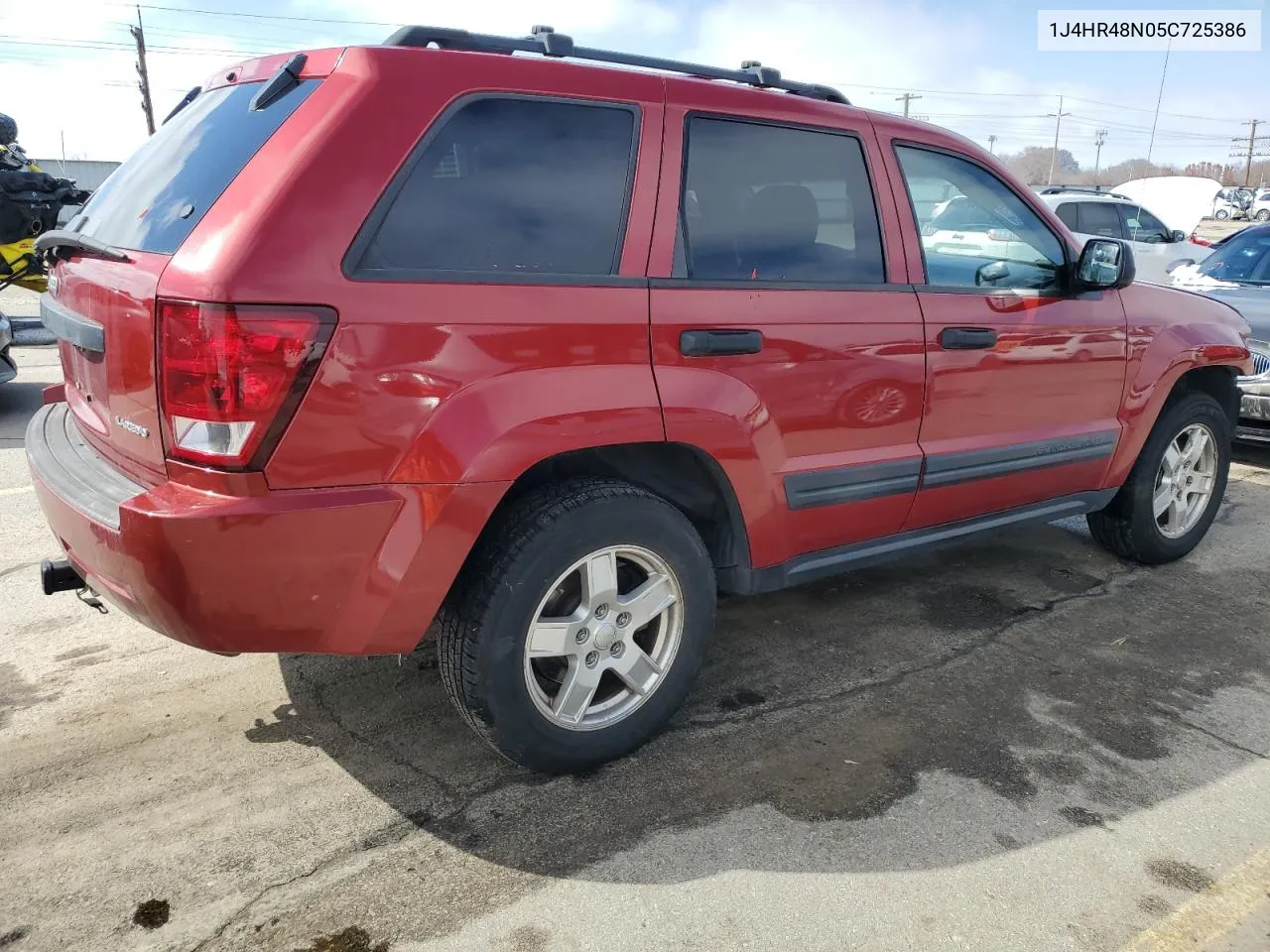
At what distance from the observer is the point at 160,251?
2297 millimetres

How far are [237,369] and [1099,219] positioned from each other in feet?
45.8

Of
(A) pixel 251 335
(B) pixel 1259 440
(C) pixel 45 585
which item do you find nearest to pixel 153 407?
(A) pixel 251 335

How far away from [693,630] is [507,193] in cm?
135

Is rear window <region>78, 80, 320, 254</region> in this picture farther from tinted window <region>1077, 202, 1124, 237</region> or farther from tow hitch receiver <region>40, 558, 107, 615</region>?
tinted window <region>1077, 202, 1124, 237</region>

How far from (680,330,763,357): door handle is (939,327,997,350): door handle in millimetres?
869

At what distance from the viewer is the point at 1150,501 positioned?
4469mm

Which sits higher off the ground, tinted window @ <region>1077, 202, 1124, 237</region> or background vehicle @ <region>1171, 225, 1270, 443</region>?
tinted window @ <region>1077, 202, 1124, 237</region>

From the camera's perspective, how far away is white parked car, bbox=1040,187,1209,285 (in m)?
13.1

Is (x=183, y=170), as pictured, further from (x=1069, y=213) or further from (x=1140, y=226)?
(x=1140, y=226)

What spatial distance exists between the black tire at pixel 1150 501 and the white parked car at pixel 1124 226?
368 inches

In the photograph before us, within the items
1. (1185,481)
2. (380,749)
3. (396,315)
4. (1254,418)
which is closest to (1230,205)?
(1254,418)

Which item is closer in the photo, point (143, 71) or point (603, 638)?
point (603, 638)

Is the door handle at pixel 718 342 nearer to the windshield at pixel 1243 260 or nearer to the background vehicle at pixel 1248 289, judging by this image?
the background vehicle at pixel 1248 289

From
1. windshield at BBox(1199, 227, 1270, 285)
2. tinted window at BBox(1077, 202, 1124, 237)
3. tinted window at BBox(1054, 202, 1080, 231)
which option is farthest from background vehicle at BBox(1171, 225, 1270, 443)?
tinted window at BBox(1077, 202, 1124, 237)
